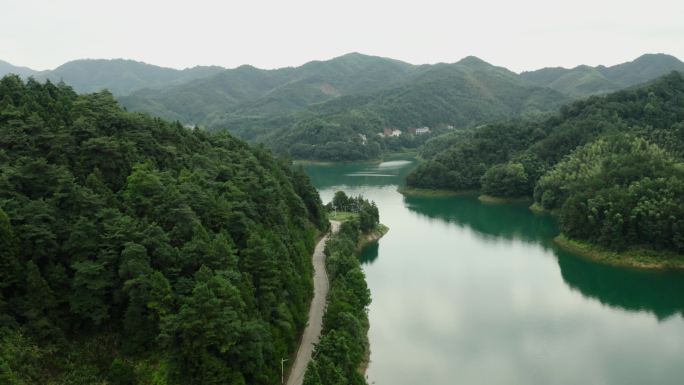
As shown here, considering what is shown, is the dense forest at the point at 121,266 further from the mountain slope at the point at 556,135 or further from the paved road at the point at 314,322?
the mountain slope at the point at 556,135

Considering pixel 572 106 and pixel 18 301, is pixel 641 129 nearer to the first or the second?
pixel 572 106

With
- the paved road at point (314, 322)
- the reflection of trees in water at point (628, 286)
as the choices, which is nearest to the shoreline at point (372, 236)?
the paved road at point (314, 322)

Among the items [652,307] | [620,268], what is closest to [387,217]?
[620,268]

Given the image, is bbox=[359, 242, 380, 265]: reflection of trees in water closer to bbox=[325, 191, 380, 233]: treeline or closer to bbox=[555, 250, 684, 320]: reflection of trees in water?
bbox=[325, 191, 380, 233]: treeline

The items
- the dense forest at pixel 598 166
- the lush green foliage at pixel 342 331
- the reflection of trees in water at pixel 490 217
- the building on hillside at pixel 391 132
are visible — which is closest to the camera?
the lush green foliage at pixel 342 331

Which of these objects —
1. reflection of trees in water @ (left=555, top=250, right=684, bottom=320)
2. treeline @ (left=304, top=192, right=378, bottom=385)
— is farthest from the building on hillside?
treeline @ (left=304, top=192, right=378, bottom=385)

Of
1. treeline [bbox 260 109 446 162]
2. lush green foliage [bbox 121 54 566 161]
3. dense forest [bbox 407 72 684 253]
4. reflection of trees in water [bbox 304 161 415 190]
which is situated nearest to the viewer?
dense forest [bbox 407 72 684 253]
